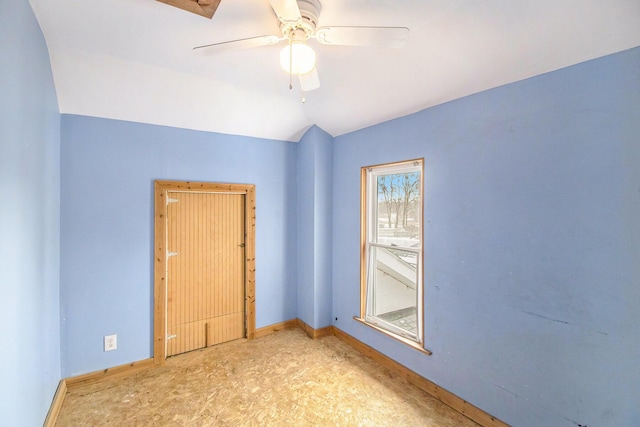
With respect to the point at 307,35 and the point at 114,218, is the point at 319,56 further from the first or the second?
the point at 114,218

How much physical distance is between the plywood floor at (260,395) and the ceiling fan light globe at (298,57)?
7.76ft

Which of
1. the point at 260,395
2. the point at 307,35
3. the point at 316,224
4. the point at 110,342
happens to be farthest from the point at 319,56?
the point at 110,342

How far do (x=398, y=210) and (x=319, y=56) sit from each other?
155 cm

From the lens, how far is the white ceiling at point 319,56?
1528 mm

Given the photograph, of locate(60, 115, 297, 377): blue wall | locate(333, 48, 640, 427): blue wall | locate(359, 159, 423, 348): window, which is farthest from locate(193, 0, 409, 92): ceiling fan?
locate(60, 115, 297, 377): blue wall

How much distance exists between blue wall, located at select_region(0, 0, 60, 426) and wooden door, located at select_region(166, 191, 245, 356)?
908 mm

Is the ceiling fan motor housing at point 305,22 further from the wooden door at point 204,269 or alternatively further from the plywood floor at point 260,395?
the plywood floor at point 260,395

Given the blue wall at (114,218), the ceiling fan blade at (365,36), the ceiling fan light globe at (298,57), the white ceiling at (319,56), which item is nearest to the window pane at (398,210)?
the white ceiling at (319,56)

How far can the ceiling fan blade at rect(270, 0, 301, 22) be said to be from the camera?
1.16 meters

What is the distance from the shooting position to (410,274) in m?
2.69

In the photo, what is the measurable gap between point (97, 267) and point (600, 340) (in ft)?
12.1

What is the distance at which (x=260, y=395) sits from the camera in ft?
7.75

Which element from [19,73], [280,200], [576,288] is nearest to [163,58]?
[19,73]

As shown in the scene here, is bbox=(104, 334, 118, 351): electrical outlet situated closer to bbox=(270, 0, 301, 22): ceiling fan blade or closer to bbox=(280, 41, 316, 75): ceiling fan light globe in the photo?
bbox=(280, 41, 316, 75): ceiling fan light globe
